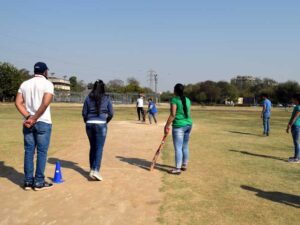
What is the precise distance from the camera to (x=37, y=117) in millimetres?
5508

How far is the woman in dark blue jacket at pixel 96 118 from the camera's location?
6.33m

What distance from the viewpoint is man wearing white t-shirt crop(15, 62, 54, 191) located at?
560 cm

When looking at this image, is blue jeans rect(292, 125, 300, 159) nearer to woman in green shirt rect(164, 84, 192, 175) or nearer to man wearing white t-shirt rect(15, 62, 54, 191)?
woman in green shirt rect(164, 84, 192, 175)

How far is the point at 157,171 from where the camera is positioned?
24.2 feet

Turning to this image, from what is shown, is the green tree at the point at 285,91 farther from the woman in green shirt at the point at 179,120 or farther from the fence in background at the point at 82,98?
the woman in green shirt at the point at 179,120

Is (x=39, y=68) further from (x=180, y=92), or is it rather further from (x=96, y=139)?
(x=180, y=92)

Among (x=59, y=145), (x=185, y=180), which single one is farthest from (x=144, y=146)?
(x=185, y=180)

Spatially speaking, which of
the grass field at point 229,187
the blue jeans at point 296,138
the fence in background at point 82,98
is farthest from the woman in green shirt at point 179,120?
the fence in background at point 82,98

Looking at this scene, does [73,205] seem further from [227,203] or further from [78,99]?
[78,99]

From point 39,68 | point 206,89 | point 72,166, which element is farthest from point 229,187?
point 206,89

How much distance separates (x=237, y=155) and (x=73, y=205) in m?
6.13

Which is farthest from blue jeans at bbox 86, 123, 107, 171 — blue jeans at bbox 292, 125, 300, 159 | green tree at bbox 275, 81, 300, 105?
green tree at bbox 275, 81, 300, 105

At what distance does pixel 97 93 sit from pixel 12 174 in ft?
8.18

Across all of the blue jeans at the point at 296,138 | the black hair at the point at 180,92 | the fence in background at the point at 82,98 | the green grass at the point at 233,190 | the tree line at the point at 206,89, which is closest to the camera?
the green grass at the point at 233,190
